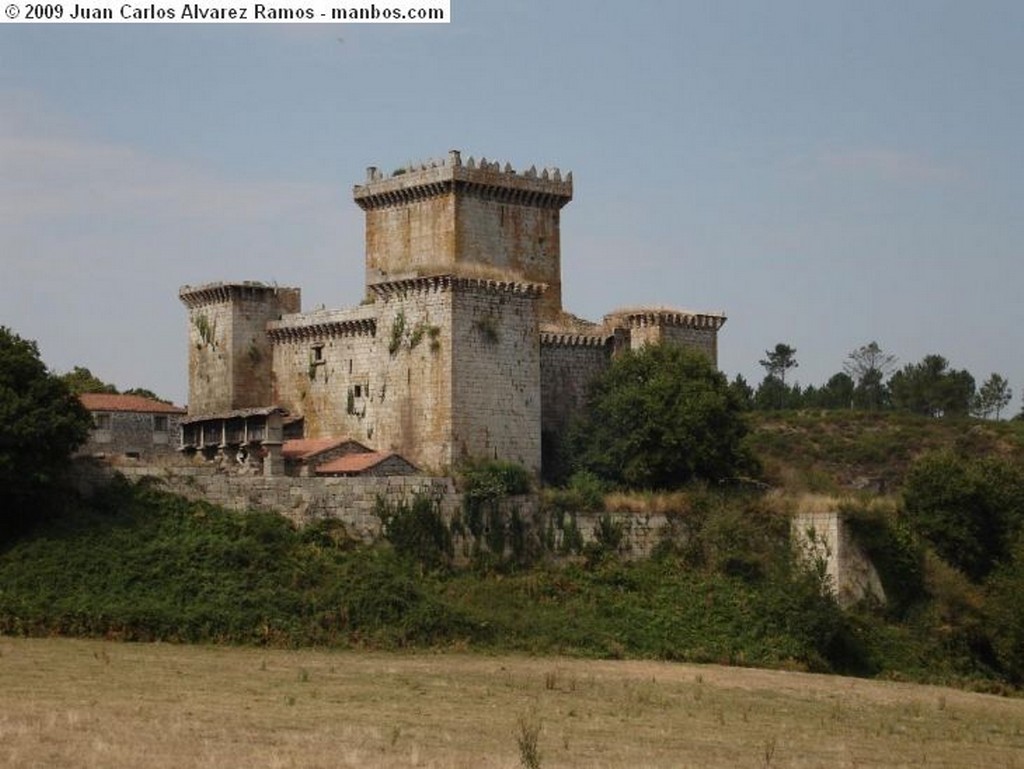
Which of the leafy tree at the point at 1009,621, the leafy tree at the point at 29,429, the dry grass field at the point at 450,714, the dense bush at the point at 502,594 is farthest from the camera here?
the leafy tree at the point at 1009,621

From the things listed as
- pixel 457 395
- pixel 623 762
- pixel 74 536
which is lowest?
pixel 623 762

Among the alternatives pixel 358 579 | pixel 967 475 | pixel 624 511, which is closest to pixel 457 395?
pixel 624 511

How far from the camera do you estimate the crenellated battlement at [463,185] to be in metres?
59.4

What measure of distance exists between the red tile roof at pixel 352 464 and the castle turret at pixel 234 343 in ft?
21.2

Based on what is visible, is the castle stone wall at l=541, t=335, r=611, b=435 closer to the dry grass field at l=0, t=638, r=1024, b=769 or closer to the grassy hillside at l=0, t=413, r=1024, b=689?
the grassy hillside at l=0, t=413, r=1024, b=689

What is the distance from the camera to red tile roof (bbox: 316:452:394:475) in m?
53.2

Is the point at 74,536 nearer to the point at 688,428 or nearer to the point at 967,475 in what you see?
the point at 688,428

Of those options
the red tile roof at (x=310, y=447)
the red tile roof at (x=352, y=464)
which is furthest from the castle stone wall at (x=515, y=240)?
the red tile roof at (x=352, y=464)

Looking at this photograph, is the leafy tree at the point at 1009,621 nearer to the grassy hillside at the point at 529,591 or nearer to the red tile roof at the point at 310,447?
the grassy hillside at the point at 529,591

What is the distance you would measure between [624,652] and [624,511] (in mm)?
5933

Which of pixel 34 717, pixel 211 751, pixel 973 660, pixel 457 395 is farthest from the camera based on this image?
pixel 457 395

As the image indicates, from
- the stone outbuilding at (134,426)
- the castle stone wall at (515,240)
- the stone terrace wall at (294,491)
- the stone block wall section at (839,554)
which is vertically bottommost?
the stone block wall section at (839,554)

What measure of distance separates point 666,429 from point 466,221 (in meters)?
8.56

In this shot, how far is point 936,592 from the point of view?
51656mm
